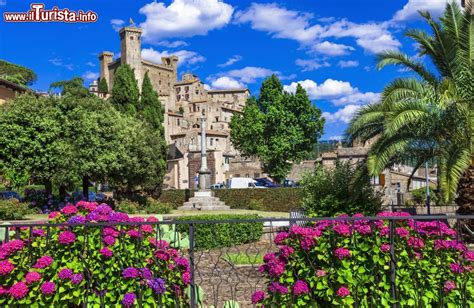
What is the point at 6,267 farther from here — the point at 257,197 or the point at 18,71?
the point at 18,71

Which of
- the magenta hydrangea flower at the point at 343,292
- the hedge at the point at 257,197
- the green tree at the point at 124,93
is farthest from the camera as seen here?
the green tree at the point at 124,93

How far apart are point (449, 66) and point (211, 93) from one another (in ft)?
415

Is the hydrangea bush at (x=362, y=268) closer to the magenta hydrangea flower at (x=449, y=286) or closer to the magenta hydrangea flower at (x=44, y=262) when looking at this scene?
the magenta hydrangea flower at (x=449, y=286)

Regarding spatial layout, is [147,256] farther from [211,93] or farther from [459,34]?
[211,93]

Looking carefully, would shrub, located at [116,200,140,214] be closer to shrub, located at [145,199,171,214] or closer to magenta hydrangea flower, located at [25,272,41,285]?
shrub, located at [145,199,171,214]

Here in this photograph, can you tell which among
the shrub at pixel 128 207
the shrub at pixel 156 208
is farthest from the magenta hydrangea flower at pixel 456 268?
the shrub at pixel 156 208

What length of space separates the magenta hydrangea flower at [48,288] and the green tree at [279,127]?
165ft

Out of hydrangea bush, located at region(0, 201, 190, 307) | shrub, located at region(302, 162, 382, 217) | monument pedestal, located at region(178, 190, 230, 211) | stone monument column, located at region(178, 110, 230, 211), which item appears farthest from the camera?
stone monument column, located at region(178, 110, 230, 211)

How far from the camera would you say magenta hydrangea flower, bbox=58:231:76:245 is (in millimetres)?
5030

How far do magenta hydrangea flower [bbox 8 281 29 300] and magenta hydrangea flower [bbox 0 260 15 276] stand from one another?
18cm

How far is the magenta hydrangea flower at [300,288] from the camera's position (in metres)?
4.75

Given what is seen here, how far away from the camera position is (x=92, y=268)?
5078 millimetres

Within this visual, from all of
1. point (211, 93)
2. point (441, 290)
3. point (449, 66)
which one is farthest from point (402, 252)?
point (211, 93)

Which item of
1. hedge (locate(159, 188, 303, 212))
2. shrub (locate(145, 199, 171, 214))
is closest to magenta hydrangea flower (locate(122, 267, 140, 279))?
shrub (locate(145, 199, 171, 214))
